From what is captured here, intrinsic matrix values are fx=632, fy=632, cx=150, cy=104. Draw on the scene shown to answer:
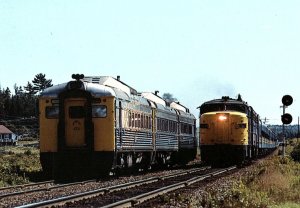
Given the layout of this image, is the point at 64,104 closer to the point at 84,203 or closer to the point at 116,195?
the point at 116,195

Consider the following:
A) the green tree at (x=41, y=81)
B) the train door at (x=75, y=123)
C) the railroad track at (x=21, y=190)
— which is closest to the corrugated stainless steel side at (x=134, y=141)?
the train door at (x=75, y=123)

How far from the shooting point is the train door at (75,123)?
73.6 ft

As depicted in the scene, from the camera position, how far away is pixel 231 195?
48.3 feet

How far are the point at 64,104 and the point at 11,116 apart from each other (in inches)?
5410

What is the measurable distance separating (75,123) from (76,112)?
1.33 feet

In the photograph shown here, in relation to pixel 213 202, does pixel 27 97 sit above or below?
above

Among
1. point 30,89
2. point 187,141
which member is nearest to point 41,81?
point 30,89

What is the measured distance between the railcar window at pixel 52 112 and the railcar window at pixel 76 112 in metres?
0.54

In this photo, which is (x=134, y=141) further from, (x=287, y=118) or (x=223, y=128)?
(x=223, y=128)

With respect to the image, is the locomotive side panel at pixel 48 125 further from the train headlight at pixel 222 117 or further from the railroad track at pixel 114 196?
the train headlight at pixel 222 117

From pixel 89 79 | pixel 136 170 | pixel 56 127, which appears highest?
pixel 89 79

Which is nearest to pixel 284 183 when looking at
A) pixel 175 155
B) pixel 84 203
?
pixel 84 203

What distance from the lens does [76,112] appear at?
22.6 meters

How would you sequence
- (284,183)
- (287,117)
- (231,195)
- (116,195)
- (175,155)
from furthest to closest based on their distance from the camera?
(175,155) < (287,117) < (284,183) < (116,195) < (231,195)
